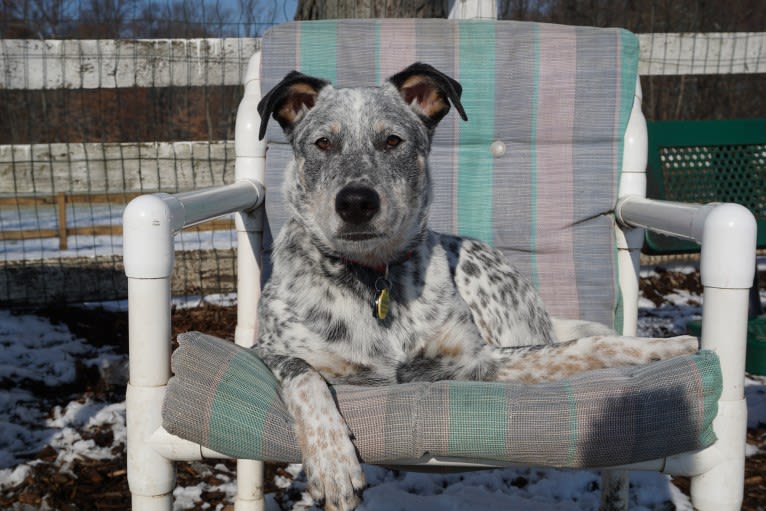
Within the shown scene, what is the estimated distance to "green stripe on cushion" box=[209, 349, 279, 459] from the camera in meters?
1.55

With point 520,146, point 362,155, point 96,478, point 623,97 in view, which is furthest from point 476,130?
point 96,478

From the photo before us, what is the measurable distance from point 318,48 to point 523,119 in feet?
3.00

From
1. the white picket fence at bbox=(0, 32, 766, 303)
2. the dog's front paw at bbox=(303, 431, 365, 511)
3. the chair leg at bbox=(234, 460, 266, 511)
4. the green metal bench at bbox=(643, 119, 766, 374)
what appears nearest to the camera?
the dog's front paw at bbox=(303, 431, 365, 511)

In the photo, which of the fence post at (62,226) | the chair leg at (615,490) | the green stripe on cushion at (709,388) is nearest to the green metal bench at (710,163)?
the chair leg at (615,490)

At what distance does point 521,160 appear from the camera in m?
2.95

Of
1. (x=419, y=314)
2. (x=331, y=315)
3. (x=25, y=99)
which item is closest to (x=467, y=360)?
(x=419, y=314)

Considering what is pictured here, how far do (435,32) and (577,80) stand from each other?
627 mm

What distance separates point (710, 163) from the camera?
133 inches

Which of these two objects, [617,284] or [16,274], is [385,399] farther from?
[16,274]

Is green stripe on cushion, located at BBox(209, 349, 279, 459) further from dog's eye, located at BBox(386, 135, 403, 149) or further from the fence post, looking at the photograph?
the fence post

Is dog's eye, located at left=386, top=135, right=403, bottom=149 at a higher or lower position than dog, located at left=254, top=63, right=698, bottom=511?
higher

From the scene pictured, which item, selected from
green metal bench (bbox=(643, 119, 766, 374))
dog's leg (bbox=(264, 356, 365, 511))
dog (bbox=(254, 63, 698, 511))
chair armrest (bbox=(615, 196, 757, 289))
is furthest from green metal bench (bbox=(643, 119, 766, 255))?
dog's leg (bbox=(264, 356, 365, 511))

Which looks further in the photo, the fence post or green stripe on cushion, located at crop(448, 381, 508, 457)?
the fence post

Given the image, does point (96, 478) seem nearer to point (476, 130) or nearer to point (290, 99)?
point (290, 99)
